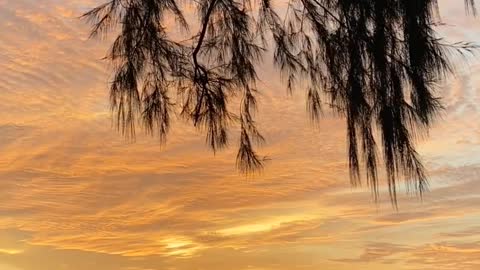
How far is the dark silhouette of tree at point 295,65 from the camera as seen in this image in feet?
8.59

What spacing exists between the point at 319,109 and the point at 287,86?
208mm

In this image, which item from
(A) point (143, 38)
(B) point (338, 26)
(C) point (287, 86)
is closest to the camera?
(B) point (338, 26)

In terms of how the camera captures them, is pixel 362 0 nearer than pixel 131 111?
Yes

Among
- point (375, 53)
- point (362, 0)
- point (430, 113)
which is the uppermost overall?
point (362, 0)

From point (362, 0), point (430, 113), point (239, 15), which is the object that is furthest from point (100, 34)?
point (430, 113)

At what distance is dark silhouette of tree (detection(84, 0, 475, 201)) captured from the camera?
2.62 meters

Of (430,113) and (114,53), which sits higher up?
(114,53)

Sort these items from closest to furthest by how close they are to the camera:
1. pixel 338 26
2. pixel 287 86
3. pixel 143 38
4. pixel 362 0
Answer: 1. pixel 362 0
2. pixel 338 26
3. pixel 143 38
4. pixel 287 86

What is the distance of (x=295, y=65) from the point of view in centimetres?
320

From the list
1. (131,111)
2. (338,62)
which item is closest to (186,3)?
(131,111)

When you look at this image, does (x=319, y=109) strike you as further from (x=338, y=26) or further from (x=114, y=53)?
(x=114, y=53)

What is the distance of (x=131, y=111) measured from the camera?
10.1 feet

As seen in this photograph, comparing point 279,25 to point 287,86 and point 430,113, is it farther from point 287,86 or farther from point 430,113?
point 430,113

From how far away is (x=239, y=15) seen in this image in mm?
3104
